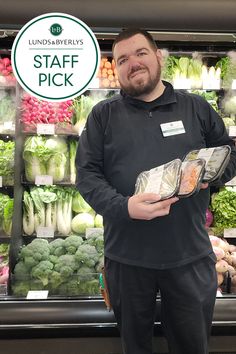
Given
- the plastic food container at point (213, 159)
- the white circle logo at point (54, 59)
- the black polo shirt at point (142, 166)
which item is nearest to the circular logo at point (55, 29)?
the white circle logo at point (54, 59)

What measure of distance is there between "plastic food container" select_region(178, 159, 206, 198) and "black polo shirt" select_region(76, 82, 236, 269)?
0.21 m

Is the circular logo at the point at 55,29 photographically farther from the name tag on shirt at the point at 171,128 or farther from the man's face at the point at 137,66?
the name tag on shirt at the point at 171,128

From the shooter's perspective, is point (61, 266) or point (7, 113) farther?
point (7, 113)

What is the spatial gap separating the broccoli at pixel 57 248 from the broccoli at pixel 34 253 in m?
0.05

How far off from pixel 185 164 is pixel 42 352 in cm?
157

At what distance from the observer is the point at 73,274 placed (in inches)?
114

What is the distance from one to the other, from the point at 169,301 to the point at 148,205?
578 millimetres

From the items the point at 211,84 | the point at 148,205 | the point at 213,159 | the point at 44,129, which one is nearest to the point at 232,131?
the point at 211,84

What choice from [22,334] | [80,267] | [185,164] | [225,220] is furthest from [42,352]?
[225,220]

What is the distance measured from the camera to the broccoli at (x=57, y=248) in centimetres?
310

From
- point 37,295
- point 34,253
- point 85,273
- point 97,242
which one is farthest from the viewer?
point 97,242

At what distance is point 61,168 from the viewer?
3.44m

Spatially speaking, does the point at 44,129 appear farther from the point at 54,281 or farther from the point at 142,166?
the point at 142,166

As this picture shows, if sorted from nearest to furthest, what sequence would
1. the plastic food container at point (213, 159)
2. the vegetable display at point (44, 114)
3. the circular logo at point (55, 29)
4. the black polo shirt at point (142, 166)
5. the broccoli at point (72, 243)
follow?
the plastic food container at point (213, 159) < the black polo shirt at point (142, 166) < the circular logo at point (55, 29) < the broccoli at point (72, 243) < the vegetable display at point (44, 114)
